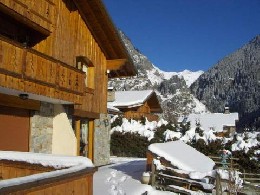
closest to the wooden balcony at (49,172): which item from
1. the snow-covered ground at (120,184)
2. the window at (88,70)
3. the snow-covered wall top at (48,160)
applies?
the snow-covered wall top at (48,160)

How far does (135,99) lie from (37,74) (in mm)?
26449

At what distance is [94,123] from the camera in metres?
17.2

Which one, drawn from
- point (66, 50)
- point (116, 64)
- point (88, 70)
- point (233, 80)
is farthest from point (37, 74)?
point (233, 80)

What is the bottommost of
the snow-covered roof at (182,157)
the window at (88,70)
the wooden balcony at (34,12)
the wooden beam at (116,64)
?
the snow-covered roof at (182,157)

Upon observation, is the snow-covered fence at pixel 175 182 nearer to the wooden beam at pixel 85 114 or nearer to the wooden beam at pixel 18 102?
the wooden beam at pixel 85 114

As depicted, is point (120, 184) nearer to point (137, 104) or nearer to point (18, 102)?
point (18, 102)

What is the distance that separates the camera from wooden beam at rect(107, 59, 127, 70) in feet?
59.3

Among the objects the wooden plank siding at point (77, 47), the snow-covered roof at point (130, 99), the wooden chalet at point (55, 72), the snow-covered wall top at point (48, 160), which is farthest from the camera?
the snow-covered roof at point (130, 99)

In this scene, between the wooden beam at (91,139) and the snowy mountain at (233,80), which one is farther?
the snowy mountain at (233,80)

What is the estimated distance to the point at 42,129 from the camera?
1255 cm

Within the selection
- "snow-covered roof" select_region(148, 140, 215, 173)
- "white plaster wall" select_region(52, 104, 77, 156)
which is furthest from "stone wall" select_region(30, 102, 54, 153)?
"snow-covered roof" select_region(148, 140, 215, 173)

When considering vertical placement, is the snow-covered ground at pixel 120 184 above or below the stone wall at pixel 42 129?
below

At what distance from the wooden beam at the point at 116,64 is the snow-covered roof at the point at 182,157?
193 inches

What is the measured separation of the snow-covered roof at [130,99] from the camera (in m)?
35.6
